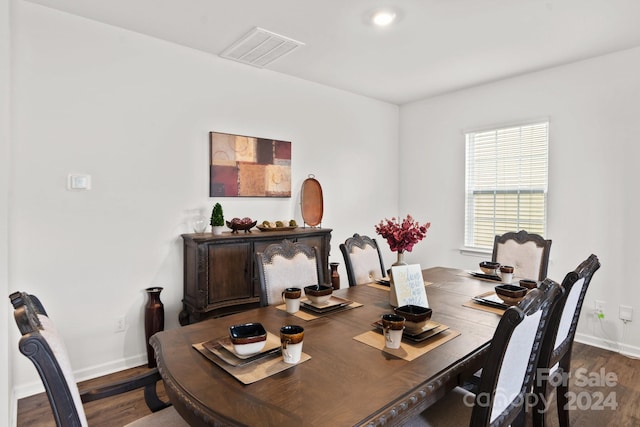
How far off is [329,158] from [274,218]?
3.61 feet

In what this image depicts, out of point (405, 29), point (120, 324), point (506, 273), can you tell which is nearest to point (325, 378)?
point (506, 273)

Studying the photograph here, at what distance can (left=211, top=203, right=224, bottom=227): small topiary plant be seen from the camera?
3236 millimetres

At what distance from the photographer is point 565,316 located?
1.88 m

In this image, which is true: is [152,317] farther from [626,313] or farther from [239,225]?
[626,313]

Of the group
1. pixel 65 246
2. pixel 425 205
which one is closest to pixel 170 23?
pixel 65 246

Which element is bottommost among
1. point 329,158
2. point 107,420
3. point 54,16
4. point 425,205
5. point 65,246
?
point 107,420

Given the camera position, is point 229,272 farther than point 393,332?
Yes

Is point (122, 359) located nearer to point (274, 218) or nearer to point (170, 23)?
point (274, 218)

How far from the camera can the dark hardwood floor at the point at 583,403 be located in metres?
2.30

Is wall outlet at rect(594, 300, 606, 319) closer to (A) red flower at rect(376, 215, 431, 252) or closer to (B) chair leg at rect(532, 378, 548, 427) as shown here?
(B) chair leg at rect(532, 378, 548, 427)

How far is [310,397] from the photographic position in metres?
1.12

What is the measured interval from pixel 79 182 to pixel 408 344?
2618 millimetres

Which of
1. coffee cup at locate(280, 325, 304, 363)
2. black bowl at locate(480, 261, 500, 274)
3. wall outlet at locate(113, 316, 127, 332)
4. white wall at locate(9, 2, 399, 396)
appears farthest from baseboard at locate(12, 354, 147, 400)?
black bowl at locate(480, 261, 500, 274)

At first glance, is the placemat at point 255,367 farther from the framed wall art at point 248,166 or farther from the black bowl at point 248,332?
the framed wall art at point 248,166
